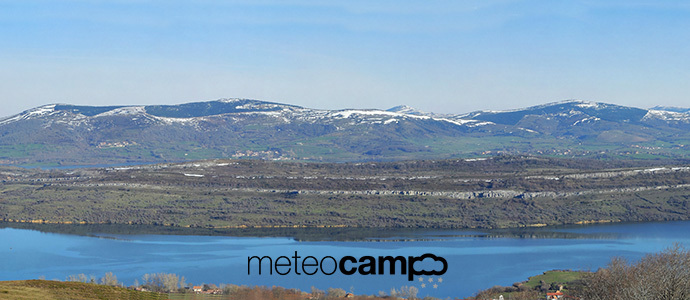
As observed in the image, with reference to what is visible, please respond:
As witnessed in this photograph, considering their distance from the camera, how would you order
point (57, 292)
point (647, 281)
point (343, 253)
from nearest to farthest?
point (647, 281) < point (57, 292) < point (343, 253)

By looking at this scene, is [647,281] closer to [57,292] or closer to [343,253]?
[57,292]

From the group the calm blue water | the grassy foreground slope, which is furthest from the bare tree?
the grassy foreground slope

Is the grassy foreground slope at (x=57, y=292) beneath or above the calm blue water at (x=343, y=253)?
above

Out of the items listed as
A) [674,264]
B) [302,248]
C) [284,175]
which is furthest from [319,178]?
[674,264]

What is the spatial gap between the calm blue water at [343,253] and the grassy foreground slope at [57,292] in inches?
816

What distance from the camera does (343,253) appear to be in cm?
7975

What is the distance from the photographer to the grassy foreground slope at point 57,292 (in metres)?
35.8

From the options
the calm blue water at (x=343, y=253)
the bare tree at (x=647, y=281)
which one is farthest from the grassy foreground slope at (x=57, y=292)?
the bare tree at (x=647, y=281)

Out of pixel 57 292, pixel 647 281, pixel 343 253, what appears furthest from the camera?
pixel 343 253

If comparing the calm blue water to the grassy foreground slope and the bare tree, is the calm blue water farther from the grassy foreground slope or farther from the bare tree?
the grassy foreground slope

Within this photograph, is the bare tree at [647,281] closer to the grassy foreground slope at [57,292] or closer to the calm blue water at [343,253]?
the calm blue water at [343,253]

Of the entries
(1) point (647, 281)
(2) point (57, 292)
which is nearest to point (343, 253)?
(2) point (57, 292)

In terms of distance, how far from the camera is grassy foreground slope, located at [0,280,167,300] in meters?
35.8

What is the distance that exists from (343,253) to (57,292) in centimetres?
4336
